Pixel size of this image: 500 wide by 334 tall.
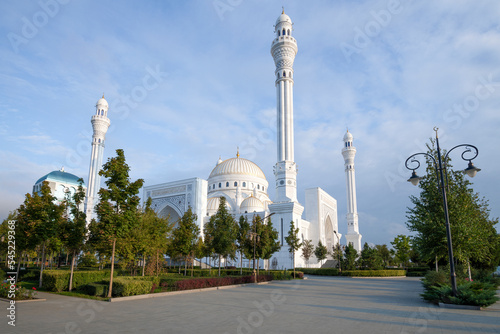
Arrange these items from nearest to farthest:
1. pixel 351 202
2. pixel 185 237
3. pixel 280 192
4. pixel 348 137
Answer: pixel 185 237, pixel 280 192, pixel 351 202, pixel 348 137

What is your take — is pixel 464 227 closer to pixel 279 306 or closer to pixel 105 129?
A: pixel 279 306

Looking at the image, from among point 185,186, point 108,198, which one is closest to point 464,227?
point 108,198

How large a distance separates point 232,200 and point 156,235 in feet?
122

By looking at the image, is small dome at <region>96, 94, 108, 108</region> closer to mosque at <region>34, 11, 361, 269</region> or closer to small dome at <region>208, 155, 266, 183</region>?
mosque at <region>34, 11, 361, 269</region>

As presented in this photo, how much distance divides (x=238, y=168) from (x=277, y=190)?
19205mm

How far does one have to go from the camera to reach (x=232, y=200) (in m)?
58.0

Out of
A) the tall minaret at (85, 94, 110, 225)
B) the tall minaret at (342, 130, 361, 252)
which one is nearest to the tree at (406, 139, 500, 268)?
the tall minaret at (342, 130, 361, 252)

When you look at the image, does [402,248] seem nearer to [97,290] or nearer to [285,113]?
[285,113]

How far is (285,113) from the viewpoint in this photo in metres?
44.1

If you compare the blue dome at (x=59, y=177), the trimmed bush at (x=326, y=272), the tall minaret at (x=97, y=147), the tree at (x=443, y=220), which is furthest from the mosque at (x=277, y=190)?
the blue dome at (x=59, y=177)

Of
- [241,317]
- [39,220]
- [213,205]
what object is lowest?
[241,317]

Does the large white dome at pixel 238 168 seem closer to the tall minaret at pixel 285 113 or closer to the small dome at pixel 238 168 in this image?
the small dome at pixel 238 168

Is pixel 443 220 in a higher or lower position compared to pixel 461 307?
higher

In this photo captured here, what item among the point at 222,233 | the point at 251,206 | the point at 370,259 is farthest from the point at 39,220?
the point at 251,206
